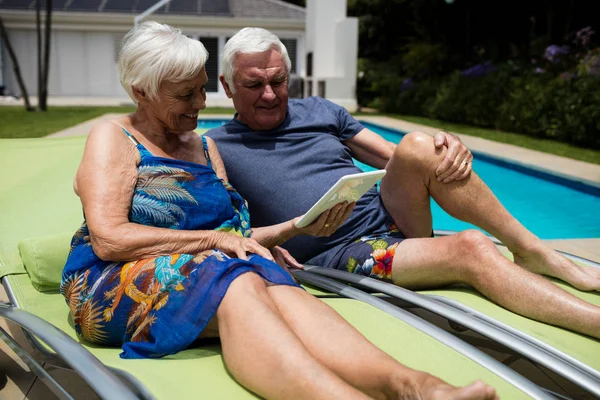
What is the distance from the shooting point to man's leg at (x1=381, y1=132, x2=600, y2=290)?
110 inches

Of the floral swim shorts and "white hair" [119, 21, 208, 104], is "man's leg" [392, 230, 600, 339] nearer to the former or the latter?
the floral swim shorts

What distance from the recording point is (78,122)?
1340 centimetres

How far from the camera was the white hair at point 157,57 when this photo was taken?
2238mm

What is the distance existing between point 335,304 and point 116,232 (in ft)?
2.97

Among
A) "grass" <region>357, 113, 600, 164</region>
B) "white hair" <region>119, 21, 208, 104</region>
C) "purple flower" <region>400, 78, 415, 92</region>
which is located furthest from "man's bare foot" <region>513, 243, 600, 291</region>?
"purple flower" <region>400, 78, 415, 92</region>

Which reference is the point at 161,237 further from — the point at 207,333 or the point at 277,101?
the point at 277,101

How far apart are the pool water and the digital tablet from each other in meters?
5.09

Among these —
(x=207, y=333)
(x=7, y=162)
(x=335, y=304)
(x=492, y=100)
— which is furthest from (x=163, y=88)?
(x=492, y=100)

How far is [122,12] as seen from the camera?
23922 mm

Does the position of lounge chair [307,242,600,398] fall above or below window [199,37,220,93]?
below

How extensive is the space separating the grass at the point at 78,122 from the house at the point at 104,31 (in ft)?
22.5

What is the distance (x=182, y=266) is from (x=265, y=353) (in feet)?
1.57

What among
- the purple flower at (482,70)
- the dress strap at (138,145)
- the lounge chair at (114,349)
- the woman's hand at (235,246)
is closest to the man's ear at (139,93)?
the dress strap at (138,145)

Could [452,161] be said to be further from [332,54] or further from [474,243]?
[332,54]
